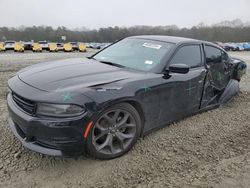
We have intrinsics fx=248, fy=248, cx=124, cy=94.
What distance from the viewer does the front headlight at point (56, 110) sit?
8.41ft

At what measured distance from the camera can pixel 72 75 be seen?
3.08m

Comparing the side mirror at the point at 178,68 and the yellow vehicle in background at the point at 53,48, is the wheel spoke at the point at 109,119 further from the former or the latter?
the yellow vehicle in background at the point at 53,48

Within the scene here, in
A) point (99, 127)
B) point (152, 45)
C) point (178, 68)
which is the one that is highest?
point (152, 45)

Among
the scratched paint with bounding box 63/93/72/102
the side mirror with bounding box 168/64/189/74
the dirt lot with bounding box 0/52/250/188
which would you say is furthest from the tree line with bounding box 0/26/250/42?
the scratched paint with bounding box 63/93/72/102

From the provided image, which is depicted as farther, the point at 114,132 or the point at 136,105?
the point at 136,105

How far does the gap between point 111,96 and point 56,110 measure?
2.03 feet

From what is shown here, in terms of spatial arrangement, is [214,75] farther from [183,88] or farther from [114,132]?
[114,132]

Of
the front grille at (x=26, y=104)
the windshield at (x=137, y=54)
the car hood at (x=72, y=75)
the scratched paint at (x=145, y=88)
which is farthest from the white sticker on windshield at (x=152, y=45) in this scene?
the front grille at (x=26, y=104)

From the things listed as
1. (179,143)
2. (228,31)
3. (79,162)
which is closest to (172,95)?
(179,143)

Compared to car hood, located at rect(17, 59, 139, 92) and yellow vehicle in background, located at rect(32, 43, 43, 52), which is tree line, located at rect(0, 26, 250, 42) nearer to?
yellow vehicle in background, located at rect(32, 43, 43, 52)

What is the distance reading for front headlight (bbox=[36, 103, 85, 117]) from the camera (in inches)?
101

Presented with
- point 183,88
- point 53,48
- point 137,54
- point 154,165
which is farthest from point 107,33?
point 154,165

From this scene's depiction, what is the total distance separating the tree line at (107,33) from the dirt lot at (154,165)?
58.6 meters

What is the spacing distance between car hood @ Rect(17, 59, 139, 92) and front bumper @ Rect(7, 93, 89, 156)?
1.19ft
